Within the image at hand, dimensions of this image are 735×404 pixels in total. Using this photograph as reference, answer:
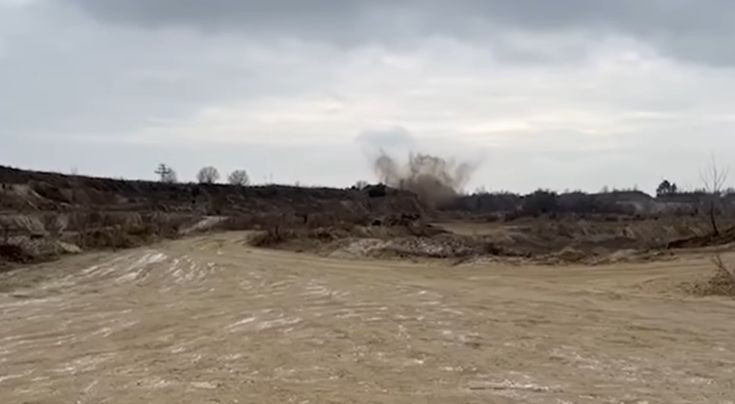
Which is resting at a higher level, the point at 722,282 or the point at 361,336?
the point at 722,282

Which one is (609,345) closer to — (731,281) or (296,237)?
(731,281)

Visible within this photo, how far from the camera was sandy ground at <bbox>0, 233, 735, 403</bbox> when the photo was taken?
1131 centimetres

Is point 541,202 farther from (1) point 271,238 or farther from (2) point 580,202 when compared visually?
(1) point 271,238

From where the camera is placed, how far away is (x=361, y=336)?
15.3 metres

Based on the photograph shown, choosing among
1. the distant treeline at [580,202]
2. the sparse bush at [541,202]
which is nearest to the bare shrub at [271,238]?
the distant treeline at [580,202]

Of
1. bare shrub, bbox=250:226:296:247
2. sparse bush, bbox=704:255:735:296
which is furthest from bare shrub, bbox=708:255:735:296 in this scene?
bare shrub, bbox=250:226:296:247

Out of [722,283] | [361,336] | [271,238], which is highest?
[271,238]

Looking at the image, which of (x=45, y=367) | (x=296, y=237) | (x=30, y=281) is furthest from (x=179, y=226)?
(x=45, y=367)

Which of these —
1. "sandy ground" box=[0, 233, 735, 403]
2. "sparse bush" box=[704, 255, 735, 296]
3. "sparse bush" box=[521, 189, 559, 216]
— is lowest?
"sandy ground" box=[0, 233, 735, 403]

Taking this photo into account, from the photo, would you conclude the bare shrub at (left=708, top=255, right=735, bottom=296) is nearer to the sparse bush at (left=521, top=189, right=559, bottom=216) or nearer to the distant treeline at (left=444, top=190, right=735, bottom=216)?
the distant treeline at (left=444, top=190, right=735, bottom=216)

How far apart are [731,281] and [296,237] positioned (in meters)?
20.6

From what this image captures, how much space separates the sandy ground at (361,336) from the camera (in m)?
11.3

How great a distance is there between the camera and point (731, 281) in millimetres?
21156

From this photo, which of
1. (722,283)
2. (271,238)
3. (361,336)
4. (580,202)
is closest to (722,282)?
(722,283)
